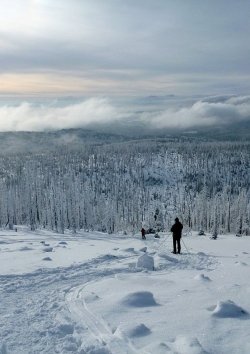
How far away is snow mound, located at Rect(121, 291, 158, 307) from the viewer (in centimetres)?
1156

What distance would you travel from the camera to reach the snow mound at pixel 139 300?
11.6 meters

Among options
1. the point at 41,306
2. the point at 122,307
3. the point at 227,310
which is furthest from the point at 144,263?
the point at 227,310

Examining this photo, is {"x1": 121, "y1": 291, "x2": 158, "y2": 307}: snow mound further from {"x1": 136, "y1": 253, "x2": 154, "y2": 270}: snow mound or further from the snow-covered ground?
{"x1": 136, "y1": 253, "x2": 154, "y2": 270}: snow mound

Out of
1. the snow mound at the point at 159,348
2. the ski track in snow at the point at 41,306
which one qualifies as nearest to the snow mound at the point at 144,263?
the ski track in snow at the point at 41,306

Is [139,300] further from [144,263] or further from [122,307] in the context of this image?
[144,263]

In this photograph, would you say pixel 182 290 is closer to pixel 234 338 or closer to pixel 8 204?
pixel 234 338

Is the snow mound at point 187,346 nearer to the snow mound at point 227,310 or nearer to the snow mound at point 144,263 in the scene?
the snow mound at point 227,310

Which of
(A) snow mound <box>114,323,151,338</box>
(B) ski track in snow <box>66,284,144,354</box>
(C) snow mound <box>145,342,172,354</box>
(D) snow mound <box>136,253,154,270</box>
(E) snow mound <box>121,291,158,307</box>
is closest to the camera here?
(C) snow mound <box>145,342,172,354</box>

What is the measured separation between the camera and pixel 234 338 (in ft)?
29.3

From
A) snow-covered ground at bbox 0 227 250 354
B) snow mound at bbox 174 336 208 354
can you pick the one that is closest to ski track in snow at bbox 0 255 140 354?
snow-covered ground at bbox 0 227 250 354

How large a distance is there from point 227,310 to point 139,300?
2.62 m

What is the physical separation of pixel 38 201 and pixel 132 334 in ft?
322

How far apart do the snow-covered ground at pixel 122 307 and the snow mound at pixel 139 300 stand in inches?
1.2

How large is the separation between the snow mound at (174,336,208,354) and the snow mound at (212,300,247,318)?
193 cm
